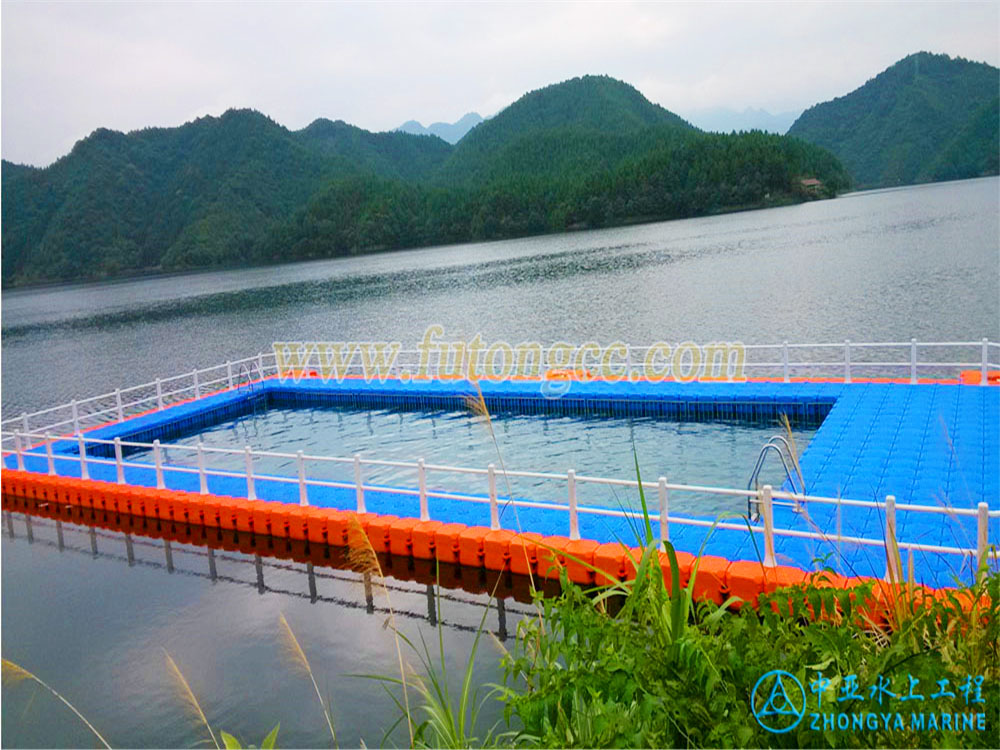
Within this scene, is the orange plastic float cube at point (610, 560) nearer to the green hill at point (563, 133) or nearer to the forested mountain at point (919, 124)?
the forested mountain at point (919, 124)

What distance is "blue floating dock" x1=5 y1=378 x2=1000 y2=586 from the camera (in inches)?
324

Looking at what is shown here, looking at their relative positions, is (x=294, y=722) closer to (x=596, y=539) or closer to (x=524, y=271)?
(x=596, y=539)

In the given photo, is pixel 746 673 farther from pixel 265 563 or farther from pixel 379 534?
pixel 265 563

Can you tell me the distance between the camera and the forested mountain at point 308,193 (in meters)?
108

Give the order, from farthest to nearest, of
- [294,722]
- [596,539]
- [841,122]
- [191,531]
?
[841,122], [191,531], [596,539], [294,722]

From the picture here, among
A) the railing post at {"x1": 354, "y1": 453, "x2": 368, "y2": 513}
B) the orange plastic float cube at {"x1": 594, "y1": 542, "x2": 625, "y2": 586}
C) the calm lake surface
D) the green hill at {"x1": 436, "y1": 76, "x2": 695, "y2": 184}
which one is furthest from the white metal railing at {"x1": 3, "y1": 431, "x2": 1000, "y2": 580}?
the green hill at {"x1": 436, "y1": 76, "x2": 695, "y2": 184}

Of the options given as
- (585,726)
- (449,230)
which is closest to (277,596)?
(585,726)

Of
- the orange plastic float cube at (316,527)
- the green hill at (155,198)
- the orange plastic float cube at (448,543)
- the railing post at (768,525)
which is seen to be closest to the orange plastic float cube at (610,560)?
the railing post at (768,525)

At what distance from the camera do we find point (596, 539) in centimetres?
935

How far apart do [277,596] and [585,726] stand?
699cm

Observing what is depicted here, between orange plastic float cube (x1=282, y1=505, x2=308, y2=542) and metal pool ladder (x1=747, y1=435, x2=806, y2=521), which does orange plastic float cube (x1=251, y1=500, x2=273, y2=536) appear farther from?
metal pool ladder (x1=747, y1=435, x2=806, y2=521)

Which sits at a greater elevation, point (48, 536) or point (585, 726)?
point (585, 726)

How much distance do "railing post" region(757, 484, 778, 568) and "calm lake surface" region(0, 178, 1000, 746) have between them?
2.58 metres

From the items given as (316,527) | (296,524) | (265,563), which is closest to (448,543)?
(316,527)
